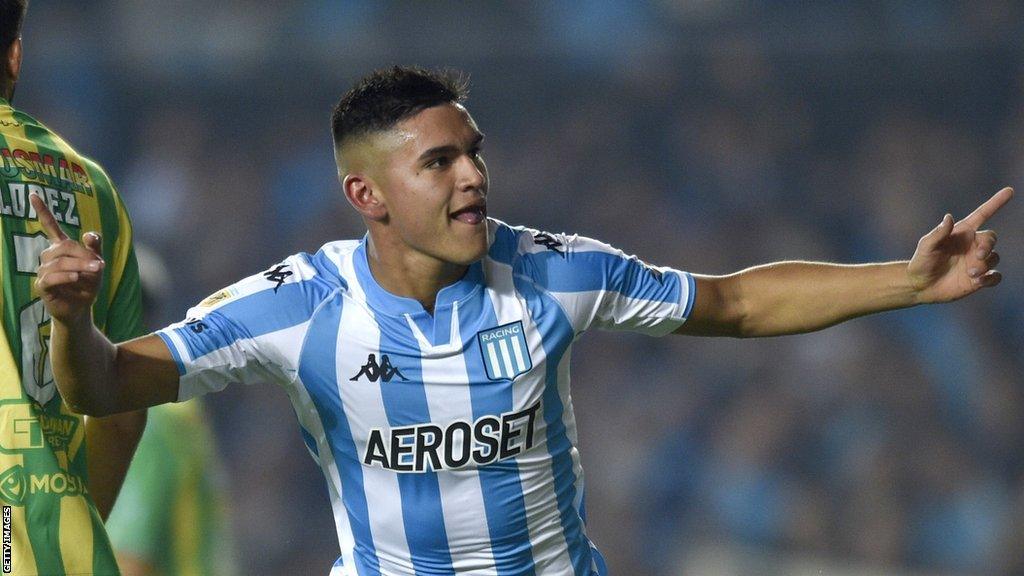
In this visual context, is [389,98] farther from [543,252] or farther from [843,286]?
[843,286]

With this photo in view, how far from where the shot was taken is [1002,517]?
802 cm

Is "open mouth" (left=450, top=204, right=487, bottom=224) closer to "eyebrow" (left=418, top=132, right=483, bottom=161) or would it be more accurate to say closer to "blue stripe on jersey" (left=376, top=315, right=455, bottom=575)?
"eyebrow" (left=418, top=132, right=483, bottom=161)

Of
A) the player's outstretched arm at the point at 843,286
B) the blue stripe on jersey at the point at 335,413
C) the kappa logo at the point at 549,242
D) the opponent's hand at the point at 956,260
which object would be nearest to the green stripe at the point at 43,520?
the blue stripe on jersey at the point at 335,413

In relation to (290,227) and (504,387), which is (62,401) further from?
(290,227)

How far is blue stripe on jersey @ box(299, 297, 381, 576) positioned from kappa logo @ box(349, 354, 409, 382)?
7 centimetres

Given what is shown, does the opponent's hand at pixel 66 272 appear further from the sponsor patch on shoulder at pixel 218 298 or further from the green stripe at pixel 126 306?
the sponsor patch on shoulder at pixel 218 298

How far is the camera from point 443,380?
10.8 ft

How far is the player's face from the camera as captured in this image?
330 centimetres

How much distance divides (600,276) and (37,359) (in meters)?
1.38

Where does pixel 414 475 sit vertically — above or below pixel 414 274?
below

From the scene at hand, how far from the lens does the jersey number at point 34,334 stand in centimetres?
276

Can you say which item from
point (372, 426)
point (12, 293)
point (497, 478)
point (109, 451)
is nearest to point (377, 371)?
point (372, 426)

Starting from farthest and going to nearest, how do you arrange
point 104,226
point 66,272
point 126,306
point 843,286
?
point 843,286 < point 126,306 < point 104,226 < point 66,272

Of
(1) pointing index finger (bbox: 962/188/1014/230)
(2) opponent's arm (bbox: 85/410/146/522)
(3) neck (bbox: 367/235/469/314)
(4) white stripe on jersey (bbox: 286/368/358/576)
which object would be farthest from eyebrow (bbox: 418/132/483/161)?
(1) pointing index finger (bbox: 962/188/1014/230)
